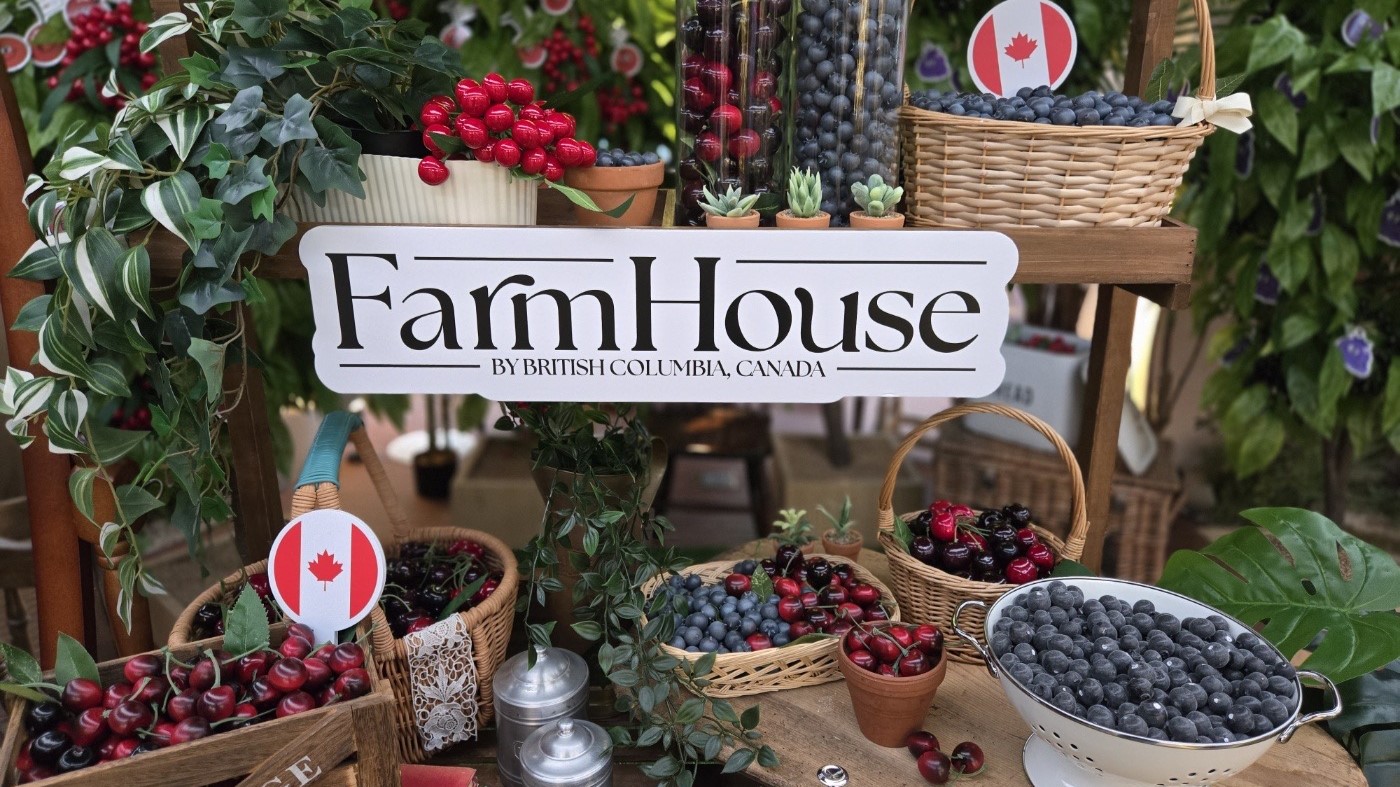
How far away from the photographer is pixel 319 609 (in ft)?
3.55

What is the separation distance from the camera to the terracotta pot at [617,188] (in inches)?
41.9

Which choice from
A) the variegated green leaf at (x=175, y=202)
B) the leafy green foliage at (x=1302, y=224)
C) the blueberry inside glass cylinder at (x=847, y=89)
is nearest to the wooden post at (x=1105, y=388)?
the blueberry inside glass cylinder at (x=847, y=89)

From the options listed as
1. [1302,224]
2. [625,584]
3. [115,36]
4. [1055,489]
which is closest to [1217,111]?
[625,584]

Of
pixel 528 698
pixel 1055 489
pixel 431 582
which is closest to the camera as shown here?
pixel 528 698

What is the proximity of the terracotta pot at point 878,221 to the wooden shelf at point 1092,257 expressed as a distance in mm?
18

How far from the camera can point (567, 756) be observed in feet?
3.49

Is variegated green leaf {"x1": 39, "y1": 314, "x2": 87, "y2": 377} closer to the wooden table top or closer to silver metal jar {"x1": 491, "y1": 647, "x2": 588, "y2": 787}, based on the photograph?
silver metal jar {"x1": 491, "y1": 647, "x2": 588, "y2": 787}

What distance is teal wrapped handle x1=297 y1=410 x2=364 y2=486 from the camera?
3.66 feet

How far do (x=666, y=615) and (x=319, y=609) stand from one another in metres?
0.41

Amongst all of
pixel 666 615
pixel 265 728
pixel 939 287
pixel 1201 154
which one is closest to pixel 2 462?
pixel 265 728

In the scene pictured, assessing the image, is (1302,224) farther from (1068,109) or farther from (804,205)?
(804,205)

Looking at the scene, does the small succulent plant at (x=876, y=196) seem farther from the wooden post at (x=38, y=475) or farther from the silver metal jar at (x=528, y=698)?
the wooden post at (x=38, y=475)

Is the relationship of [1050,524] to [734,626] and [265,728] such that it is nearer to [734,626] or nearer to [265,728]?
[734,626]

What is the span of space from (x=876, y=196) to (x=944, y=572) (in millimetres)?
535
